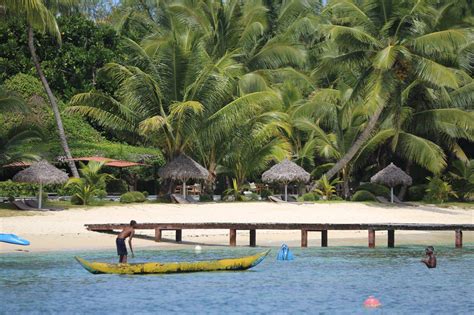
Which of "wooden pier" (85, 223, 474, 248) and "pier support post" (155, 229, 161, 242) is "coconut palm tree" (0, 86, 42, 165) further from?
"pier support post" (155, 229, 161, 242)

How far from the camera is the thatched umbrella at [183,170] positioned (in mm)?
39656

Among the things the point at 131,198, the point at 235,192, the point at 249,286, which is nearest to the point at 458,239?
the point at 249,286

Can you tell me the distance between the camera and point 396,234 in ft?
121

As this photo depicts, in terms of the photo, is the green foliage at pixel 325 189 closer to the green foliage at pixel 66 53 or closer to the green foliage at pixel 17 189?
the green foliage at pixel 17 189

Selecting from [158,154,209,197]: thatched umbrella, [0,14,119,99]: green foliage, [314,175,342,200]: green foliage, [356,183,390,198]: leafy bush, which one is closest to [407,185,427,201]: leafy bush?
[356,183,390,198]: leafy bush

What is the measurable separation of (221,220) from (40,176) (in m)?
7.26

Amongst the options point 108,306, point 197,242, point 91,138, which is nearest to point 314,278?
point 108,306

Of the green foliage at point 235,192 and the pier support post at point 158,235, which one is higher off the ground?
the green foliage at point 235,192

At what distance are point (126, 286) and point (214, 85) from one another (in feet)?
65.2

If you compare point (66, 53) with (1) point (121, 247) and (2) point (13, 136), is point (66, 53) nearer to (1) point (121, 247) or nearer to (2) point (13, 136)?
(2) point (13, 136)

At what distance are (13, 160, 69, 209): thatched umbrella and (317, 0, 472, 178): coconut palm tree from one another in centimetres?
1406

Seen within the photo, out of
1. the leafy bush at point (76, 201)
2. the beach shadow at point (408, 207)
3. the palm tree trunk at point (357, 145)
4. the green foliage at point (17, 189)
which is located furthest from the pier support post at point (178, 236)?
the palm tree trunk at point (357, 145)

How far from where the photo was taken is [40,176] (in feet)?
114

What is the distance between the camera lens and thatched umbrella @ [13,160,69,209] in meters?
34.6
